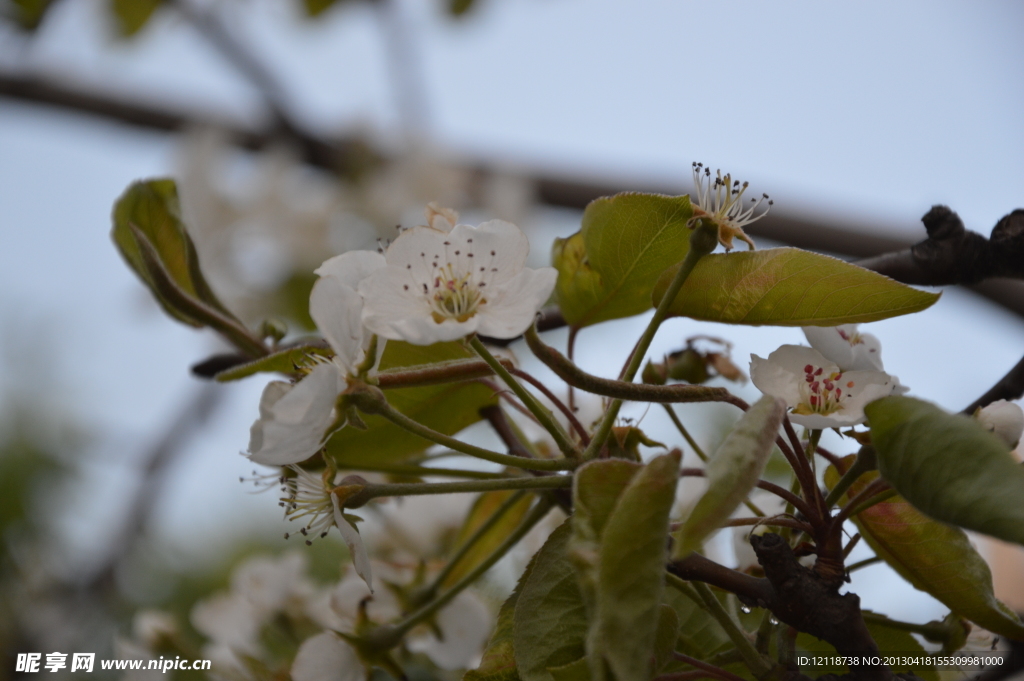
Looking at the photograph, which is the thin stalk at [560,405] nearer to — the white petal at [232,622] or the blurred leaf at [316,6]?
the white petal at [232,622]

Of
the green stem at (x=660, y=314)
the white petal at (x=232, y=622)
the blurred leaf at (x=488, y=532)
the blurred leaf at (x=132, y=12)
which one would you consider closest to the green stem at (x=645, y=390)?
the green stem at (x=660, y=314)

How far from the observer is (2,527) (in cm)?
197

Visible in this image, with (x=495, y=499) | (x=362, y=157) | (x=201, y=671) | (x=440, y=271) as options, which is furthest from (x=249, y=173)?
(x=440, y=271)

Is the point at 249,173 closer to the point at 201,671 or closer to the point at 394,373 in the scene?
the point at 201,671

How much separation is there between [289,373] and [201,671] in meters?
0.48

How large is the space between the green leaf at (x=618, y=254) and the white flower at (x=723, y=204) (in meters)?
0.01

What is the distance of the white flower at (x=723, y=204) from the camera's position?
46 cm

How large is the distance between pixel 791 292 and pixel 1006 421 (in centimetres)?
12

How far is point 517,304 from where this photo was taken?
45cm

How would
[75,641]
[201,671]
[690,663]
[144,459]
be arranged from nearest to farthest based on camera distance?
[690,663] < [201,671] < [75,641] < [144,459]

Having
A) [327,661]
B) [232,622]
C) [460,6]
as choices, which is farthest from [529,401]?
[460,6]

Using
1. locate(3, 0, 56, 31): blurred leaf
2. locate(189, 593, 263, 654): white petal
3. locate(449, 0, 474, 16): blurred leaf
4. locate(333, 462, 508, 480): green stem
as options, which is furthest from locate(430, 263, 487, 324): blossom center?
locate(3, 0, 56, 31): blurred leaf

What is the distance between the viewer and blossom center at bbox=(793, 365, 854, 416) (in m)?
0.46

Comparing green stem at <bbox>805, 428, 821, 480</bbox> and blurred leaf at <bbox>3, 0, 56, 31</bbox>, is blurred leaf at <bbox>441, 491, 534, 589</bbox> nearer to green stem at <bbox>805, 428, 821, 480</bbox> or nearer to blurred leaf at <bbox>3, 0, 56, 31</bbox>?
green stem at <bbox>805, 428, 821, 480</bbox>
